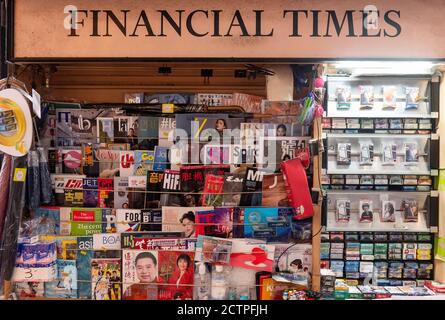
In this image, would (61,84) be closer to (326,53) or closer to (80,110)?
(80,110)

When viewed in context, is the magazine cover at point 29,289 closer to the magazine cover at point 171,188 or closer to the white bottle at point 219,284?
the magazine cover at point 171,188

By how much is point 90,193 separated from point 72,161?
245mm

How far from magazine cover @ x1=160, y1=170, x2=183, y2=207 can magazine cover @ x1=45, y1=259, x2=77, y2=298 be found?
0.70 meters

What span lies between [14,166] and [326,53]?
1.97m

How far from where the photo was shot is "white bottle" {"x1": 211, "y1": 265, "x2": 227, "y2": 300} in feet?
8.15

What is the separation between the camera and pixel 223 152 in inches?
→ 102

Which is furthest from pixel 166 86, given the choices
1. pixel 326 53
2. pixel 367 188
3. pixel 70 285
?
pixel 367 188

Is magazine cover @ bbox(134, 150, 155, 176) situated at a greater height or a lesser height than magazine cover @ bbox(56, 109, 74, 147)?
lesser

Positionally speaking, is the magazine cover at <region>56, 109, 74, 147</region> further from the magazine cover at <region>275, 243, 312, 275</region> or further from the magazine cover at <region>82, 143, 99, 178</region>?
the magazine cover at <region>275, 243, 312, 275</region>

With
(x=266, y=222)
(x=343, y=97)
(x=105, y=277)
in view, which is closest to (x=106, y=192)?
(x=105, y=277)

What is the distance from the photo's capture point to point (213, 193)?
8.38 ft

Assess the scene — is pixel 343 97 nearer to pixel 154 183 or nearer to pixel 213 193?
pixel 213 193

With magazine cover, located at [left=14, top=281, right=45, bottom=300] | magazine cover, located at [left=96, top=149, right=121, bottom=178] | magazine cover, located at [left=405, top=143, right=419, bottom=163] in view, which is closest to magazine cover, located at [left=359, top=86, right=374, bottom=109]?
magazine cover, located at [left=405, top=143, right=419, bottom=163]

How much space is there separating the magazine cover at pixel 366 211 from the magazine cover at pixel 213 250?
4.42 ft
